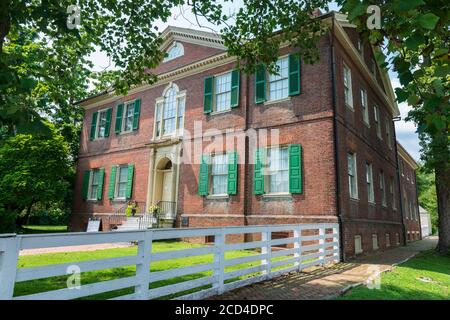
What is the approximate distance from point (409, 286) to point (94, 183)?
1834cm

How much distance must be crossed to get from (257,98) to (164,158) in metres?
6.13

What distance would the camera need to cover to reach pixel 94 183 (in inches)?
805

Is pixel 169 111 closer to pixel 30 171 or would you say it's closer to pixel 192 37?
pixel 192 37

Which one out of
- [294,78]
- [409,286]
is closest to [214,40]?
[294,78]

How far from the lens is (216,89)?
604 inches

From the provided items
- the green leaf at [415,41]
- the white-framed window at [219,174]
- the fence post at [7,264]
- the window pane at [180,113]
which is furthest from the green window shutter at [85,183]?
the green leaf at [415,41]

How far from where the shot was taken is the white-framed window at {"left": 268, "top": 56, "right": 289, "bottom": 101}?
13086 millimetres

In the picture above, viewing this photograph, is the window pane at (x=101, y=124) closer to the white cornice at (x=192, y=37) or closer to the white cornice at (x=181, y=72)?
the white cornice at (x=181, y=72)

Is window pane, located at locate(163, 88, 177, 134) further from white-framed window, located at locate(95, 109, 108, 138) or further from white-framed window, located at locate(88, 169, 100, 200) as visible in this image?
white-framed window, located at locate(88, 169, 100, 200)

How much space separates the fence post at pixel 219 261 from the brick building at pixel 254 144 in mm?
6180

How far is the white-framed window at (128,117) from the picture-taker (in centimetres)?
1905

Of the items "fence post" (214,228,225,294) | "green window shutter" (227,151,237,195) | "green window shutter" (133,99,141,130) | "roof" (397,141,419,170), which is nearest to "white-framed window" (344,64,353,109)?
"green window shutter" (227,151,237,195)

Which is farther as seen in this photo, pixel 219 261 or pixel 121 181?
pixel 121 181
